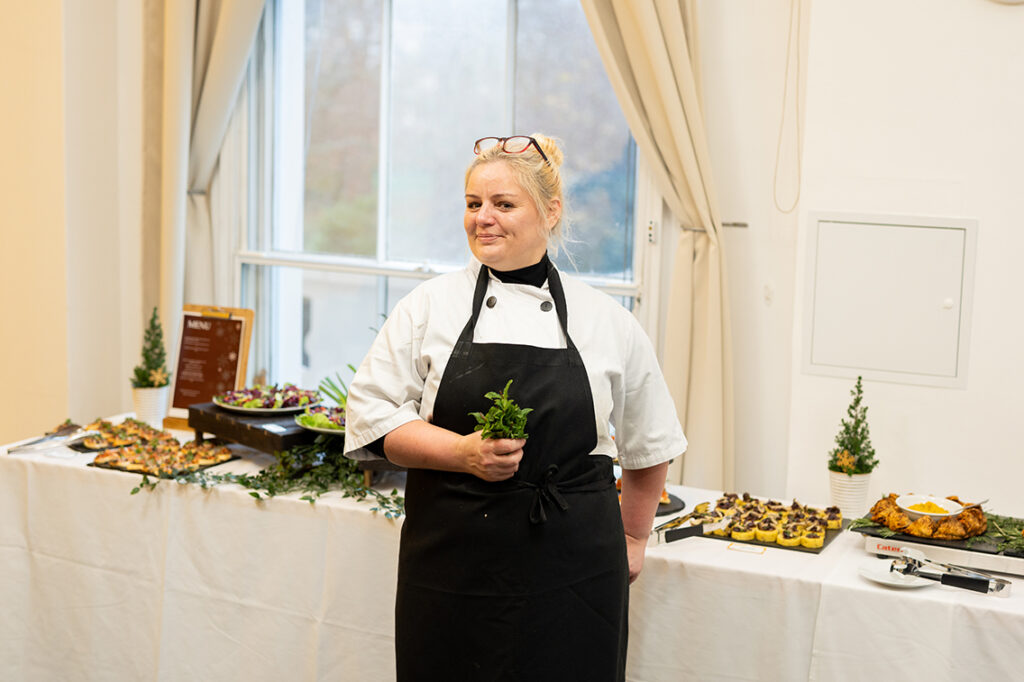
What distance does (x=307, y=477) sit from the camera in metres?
2.55

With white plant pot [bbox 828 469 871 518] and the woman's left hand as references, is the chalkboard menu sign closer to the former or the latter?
the woman's left hand

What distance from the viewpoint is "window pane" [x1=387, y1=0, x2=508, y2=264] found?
3.66m

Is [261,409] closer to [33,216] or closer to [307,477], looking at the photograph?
[307,477]

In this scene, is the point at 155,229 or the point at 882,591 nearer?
the point at 882,591

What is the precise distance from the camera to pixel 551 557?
68.2 inches

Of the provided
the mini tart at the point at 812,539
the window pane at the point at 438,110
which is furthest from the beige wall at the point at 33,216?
the mini tart at the point at 812,539

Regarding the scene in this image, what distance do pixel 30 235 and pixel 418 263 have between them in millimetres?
1507

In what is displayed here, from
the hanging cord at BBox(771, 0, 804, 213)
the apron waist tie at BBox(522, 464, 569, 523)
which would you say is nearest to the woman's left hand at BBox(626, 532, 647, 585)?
the apron waist tie at BBox(522, 464, 569, 523)

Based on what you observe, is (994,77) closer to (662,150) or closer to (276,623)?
(662,150)

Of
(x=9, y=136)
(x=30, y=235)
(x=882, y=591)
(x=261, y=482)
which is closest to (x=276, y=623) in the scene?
(x=261, y=482)

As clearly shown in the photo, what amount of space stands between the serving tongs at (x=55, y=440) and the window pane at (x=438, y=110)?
4.60ft

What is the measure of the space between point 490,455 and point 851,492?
4.29 feet

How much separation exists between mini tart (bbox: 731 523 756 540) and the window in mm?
1387

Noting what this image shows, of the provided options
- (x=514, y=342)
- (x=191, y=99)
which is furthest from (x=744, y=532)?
(x=191, y=99)
